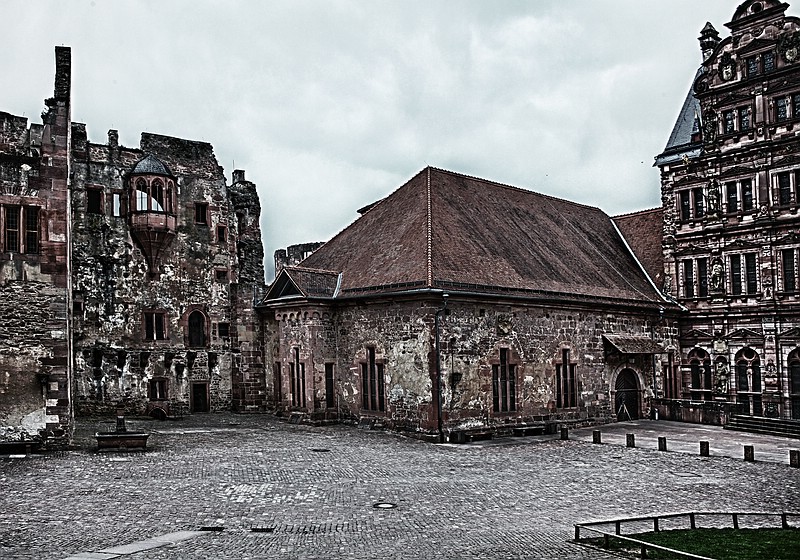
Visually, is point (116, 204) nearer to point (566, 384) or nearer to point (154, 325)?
point (154, 325)

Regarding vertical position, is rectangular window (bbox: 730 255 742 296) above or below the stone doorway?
above

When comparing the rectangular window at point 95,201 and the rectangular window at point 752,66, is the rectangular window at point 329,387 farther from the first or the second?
the rectangular window at point 752,66

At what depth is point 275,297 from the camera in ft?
108

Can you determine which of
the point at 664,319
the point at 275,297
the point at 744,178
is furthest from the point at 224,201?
the point at 744,178

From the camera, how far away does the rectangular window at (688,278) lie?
3831 centimetres

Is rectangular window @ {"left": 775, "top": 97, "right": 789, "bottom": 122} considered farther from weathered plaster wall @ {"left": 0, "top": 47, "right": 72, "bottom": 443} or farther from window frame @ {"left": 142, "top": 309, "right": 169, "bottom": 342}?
window frame @ {"left": 142, "top": 309, "right": 169, "bottom": 342}

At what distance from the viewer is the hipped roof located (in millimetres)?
29266

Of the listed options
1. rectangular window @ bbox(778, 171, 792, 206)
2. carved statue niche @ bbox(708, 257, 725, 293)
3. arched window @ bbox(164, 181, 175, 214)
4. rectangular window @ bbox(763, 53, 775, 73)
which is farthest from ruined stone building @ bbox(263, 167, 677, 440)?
rectangular window @ bbox(763, 53, 775, 73)

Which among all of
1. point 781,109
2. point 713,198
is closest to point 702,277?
point 713,198

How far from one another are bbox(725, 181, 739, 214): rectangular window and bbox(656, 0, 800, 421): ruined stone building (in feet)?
0.15

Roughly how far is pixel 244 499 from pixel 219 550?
4222mm

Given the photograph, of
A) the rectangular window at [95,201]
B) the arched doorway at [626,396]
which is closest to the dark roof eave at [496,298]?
the arched doorway at [626,396]

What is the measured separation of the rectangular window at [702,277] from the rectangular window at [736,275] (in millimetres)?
1314

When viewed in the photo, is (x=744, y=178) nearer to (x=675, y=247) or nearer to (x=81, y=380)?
(x=675, y=247)
